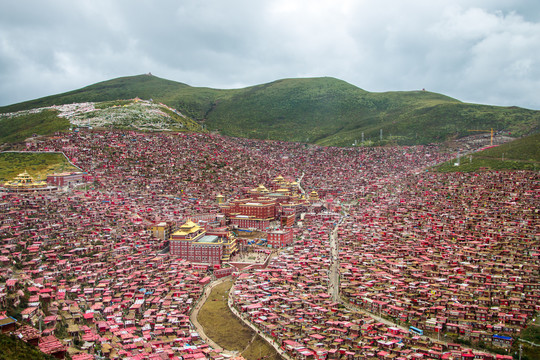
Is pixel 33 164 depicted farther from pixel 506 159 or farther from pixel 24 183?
pixel 506 159

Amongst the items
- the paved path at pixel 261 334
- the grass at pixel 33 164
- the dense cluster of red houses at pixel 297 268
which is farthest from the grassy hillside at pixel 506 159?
the grass at pixel 33 164

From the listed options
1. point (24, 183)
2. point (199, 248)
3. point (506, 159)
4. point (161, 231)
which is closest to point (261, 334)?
point (199, 248)

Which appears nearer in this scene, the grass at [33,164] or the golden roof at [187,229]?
the golden roof at [187,229]

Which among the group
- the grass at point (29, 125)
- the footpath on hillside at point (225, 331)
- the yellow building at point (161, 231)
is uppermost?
the grass at point (29, 125)

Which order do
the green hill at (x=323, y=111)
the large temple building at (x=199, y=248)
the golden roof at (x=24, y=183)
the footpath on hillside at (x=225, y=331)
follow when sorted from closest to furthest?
the footpath on hillside at (x=225, y=331) → the large temple building at (x=199, y=248) → the golden roof at (x=24, y=183) → the green hill at (x=323, y=111)

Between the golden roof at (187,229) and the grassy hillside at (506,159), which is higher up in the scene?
the grassy hillside at (506,159)

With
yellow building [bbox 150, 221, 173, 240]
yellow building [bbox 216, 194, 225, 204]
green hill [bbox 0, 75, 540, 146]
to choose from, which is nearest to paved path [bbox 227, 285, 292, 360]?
yellow building [bbox 150, 221, 173, 240]

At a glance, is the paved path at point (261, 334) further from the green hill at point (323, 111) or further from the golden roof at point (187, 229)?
the green hill at point (323, 111)
